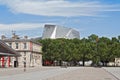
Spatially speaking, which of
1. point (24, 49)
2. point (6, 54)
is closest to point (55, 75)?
point (6, 54)

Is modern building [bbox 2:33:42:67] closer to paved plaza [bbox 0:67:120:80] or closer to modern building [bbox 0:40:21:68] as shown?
modern building [bbox 0:40:21:68]

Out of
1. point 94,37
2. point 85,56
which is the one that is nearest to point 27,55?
point 85,56

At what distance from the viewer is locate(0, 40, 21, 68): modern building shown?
82250 millimetres

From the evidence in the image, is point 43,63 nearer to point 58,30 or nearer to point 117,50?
point 117,50

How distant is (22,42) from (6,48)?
30.3 meters

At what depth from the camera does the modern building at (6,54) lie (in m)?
82.2

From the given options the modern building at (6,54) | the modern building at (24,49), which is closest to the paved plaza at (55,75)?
the modern building at (6,54)

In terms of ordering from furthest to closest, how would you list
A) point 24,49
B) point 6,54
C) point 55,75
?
point 24,49 < point 6,54 < point 55,75

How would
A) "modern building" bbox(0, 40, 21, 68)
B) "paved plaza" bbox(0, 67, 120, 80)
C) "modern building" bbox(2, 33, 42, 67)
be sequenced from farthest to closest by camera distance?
"modern building" bbox(2, 33, 42, 67), "modern building" bbox(0, 40, 21, 68), "paved plaza" bbox(0, 67, 120, 80)

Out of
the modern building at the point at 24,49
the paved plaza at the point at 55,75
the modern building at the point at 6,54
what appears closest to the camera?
the paved plaza at the point at 55,75

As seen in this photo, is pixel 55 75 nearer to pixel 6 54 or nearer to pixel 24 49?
pixel 6 54

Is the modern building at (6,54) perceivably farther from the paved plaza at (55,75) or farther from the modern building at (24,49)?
the paved plaza at (55,75)

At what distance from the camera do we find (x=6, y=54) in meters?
78.9

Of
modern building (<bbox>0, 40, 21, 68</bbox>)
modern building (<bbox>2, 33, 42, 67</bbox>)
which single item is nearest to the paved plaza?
modern building (<bbox>0, 40, 21, 68</bbox>)
